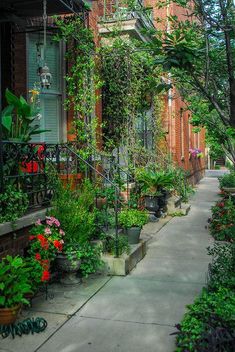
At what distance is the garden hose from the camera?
3887 millimetres

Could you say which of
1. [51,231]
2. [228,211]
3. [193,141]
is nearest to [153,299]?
[51,231]

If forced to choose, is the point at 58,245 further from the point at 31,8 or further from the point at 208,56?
the point at 31,8

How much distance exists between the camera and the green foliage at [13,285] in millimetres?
3859

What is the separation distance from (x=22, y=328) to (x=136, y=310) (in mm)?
1244

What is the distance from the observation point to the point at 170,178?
34.0 ft

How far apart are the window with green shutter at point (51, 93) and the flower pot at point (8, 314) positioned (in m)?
4.49

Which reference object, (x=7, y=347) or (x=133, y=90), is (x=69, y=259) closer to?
(x=7, y=347)

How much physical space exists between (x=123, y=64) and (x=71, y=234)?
5.23 metres

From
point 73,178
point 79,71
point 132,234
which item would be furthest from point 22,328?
point 79,71

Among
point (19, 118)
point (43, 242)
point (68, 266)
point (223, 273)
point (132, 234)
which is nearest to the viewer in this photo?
point (223, 273)

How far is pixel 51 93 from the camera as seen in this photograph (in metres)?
8.17

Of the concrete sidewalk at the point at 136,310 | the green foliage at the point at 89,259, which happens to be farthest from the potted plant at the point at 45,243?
the concrete sidewalk at the point at 136,310

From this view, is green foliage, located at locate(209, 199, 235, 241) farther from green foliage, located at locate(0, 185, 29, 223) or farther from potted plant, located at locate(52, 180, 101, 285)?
green foliage, located at locate(0, 185, 29, 223)

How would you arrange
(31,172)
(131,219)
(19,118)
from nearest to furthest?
(31,172) → (19,118) → (131,219)
